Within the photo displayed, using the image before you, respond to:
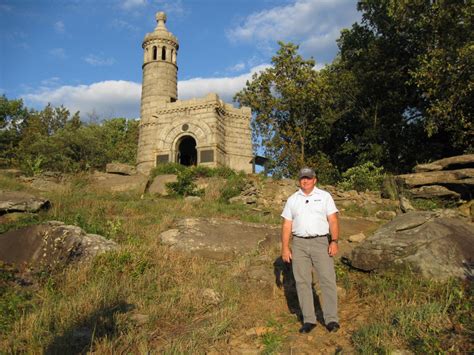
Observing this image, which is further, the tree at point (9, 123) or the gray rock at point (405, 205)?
the tree at point (9, 123)

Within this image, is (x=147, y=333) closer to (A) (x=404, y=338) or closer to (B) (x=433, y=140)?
(A) (x=404, y=338)

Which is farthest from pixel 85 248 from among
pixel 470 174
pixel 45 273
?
pixel 470 174

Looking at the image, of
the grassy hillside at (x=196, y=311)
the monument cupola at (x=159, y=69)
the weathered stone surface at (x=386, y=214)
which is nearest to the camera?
the grassy hillside at (x=196, y=311)

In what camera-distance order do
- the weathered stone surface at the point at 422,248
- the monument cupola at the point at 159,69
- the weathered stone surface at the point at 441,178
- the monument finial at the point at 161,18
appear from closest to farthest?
the weathered stone surface at the point at 422,248, the weathered stone surface at the point at 441,178, the monument cupola at the point at 159,69, the monument finial at the point at 161,18

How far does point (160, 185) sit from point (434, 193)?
36.1 ft

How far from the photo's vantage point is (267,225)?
9.13m

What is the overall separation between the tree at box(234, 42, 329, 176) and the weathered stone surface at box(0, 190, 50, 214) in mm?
13413

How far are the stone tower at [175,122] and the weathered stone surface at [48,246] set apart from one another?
51.9 ft

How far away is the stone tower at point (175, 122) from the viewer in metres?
22.6

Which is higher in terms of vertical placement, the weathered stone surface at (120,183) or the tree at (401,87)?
the tree at (401,87)

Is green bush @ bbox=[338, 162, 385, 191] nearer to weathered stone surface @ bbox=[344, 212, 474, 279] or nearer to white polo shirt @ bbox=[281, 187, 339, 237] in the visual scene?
weathered stone surface @ bbox=[344, 212, 474, 279]

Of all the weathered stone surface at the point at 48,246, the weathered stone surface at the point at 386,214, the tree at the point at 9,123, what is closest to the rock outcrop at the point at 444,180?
the weathered stone surface at the point at 386,214

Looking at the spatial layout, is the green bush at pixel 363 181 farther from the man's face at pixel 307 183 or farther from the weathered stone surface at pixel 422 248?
the man's face at pixel 307 183

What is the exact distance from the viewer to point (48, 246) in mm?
5828
